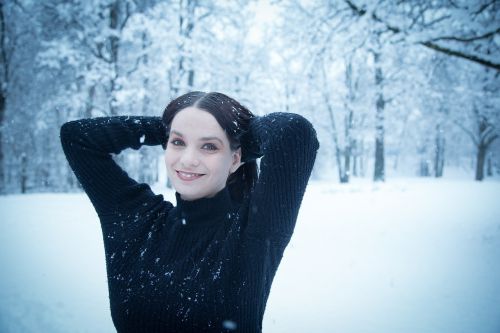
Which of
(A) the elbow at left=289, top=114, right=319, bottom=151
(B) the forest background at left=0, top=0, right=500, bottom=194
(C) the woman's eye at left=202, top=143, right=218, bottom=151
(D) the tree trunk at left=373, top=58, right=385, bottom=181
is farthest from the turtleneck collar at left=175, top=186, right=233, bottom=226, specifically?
(D) the tree trunk at left=373, top=58, right=385, bottom=181

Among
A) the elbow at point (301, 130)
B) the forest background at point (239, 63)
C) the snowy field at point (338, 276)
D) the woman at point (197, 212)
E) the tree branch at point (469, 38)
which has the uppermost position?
the forest background at point (239, 63)

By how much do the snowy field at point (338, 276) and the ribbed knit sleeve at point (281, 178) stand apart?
2.37 metres

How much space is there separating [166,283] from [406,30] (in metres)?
5.41

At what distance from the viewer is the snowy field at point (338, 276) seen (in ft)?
10.6

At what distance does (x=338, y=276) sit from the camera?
424cm

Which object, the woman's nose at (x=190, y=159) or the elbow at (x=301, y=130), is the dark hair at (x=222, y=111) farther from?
the elbow at (x=301, y=130)

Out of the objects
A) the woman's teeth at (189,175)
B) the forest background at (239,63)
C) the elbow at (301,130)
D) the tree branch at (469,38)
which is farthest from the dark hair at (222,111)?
the tree branch at (469,38)

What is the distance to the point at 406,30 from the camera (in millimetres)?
4625

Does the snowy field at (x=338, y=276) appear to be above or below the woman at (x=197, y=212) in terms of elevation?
below

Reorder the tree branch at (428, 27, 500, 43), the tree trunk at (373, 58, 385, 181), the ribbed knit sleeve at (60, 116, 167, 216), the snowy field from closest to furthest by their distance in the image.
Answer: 1. the ribbed knit sleeve at (60, 116, 167, 216)
2. the snowy field
3. the tree branch at (428, 27, 500, 43)
4. the tree trunk at (373, 58, 385, 181)

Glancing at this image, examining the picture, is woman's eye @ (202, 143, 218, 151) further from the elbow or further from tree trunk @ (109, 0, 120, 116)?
tree trunk @ (109, 0, 120, 116)

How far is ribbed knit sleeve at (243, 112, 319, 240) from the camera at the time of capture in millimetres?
1308

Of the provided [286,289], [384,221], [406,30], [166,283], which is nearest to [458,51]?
[406,30]

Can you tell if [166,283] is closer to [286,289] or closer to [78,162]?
[78,162]
